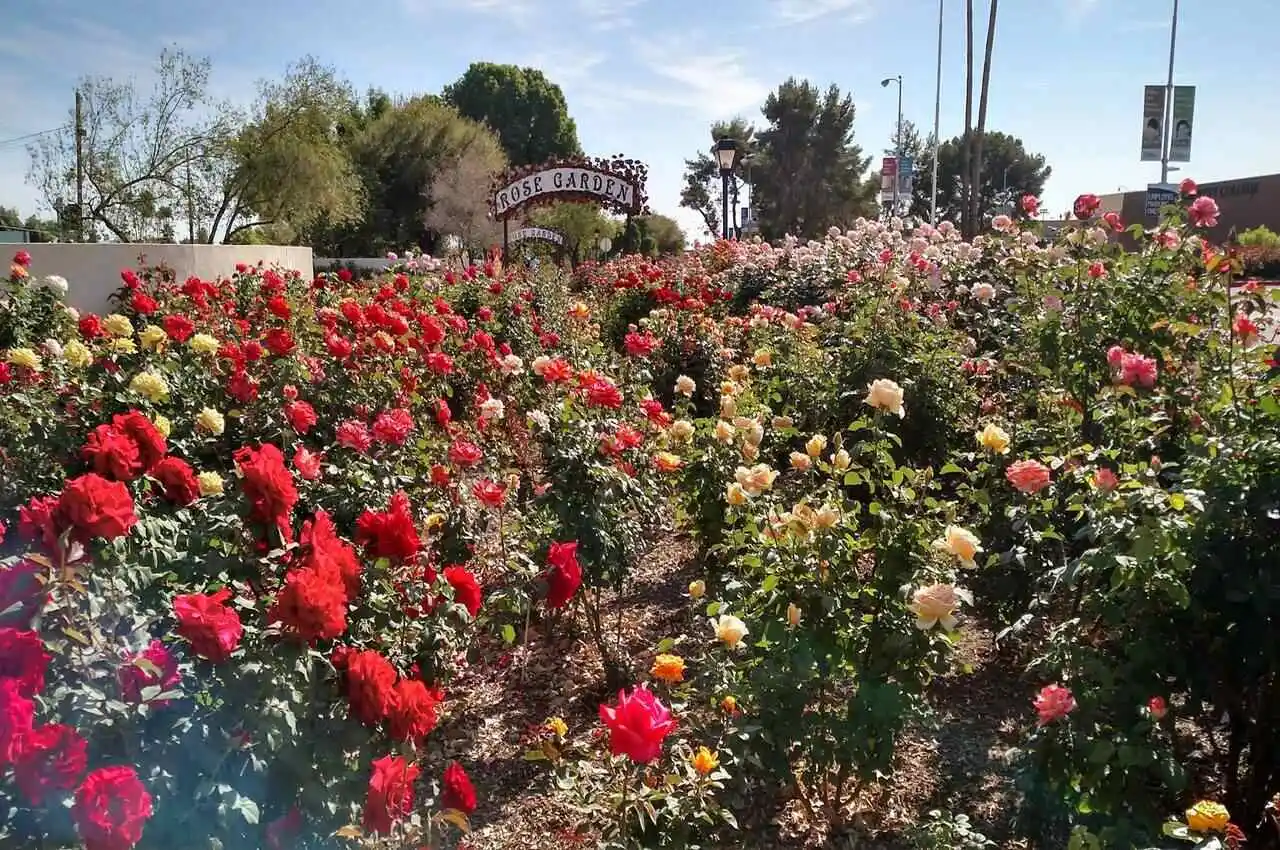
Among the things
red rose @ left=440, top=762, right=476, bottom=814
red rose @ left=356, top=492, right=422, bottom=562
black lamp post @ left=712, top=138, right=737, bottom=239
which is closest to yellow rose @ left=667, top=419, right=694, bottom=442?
red rose @ left=356, top=492, right=422, bottom=562

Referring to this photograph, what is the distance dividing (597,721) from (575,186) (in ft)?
38.5

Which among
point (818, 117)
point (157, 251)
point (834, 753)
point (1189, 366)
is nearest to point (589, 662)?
point (834, 753)

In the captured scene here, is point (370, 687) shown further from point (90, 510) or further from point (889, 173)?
point (889, 173)

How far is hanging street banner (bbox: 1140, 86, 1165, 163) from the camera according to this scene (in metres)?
24.9

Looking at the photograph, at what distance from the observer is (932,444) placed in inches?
166

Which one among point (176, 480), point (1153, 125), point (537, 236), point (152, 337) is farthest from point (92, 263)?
point (1153, 125)

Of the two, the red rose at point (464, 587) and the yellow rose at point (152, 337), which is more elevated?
the yellow rose at point (152, 337)

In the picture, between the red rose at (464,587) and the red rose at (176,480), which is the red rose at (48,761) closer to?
the red rose at (176,480)

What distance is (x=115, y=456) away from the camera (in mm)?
1806

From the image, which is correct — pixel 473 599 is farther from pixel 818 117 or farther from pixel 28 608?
pixel 818 117

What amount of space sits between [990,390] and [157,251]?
42.5 ft

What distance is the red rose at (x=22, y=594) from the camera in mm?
1450

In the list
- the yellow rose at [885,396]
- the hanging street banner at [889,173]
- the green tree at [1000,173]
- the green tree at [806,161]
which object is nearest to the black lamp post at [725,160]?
the yellow rose at [885,396]

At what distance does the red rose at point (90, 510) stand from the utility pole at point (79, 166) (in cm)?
1983
